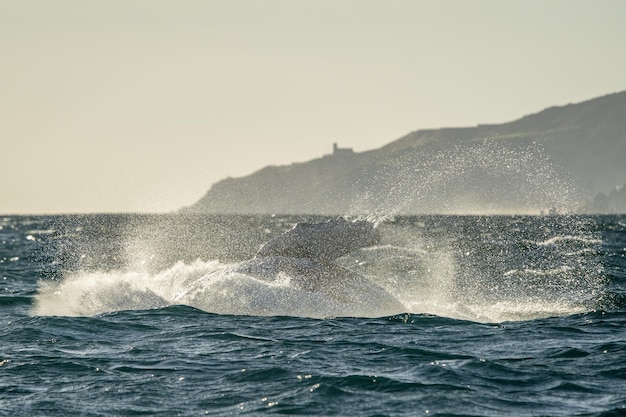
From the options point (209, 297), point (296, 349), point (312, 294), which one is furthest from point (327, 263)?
point (296, 349)

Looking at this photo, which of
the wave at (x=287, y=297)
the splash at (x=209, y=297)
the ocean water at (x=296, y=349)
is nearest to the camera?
the ocean water at (x=296, y=349)

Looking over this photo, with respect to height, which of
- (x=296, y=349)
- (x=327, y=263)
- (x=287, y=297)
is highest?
(x=327, y=263)

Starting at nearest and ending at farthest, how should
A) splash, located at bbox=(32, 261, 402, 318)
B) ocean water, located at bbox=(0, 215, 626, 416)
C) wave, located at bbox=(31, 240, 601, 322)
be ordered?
ocean water, located at bbox=(0, 215, 626, 416), splash, located at bbox=(32, 261, 402, 318), wave, located at bbox=(31, 240, 601, 322)

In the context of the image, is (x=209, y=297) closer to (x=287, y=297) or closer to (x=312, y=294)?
(x=287, y=297)

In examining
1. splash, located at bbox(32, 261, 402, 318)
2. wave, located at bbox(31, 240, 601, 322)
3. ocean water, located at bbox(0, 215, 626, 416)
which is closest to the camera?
ocean water, located at bbox(0, 215, 626, 416)

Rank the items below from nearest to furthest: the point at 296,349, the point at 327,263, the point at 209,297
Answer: the point at 296,349 → the point at 327,263 → the point at 209,297

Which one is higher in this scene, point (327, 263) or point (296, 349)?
point (327, 263)

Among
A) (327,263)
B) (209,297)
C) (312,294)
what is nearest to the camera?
(312,294)

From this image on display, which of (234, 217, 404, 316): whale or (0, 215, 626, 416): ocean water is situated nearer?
(0, 215, 626, 416): ocean water

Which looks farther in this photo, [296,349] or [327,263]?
[327,263]

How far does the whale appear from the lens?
19.7 metres

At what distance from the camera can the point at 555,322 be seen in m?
19.0

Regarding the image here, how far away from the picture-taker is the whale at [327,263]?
64.7ft

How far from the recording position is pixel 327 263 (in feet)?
66.3
